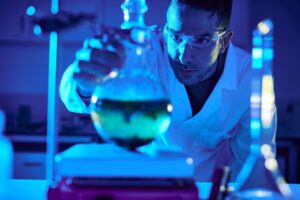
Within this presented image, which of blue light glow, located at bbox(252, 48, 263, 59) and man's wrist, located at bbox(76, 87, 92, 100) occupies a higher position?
blue light glow, located at bbox(252, 48, 263, 59)

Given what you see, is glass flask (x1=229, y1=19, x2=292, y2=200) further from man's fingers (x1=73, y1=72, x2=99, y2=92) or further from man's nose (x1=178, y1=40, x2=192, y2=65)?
man's nose (x1=178, y1=40, x2=192, y2=65)

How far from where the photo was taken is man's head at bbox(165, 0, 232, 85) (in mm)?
1059

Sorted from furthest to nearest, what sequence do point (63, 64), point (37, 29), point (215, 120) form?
point (63, 64) < point (215, 120) < point (37, 29)

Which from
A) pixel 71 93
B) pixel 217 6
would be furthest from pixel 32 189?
pixel 217 6

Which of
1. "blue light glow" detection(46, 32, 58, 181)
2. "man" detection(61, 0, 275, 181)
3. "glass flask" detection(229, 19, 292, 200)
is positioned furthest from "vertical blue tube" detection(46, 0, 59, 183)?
"man" detection(61, 0, 275, 181)

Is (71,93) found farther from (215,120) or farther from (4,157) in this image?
(215,120)

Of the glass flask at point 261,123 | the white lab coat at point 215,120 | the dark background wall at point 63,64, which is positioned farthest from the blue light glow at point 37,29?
the dark background wall at point 63,64

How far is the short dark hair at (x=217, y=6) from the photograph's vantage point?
1073 millimetres

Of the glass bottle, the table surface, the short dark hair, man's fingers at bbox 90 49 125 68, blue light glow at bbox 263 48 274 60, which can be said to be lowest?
the table surface

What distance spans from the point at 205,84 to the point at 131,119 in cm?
73

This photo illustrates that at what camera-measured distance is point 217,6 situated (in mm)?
1105

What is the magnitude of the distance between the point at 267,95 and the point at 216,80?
2.40 ft

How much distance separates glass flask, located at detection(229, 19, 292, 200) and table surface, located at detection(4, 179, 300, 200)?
19 centimetres

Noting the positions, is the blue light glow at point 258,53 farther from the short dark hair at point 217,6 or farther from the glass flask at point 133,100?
the short dark hair at point 217,6
